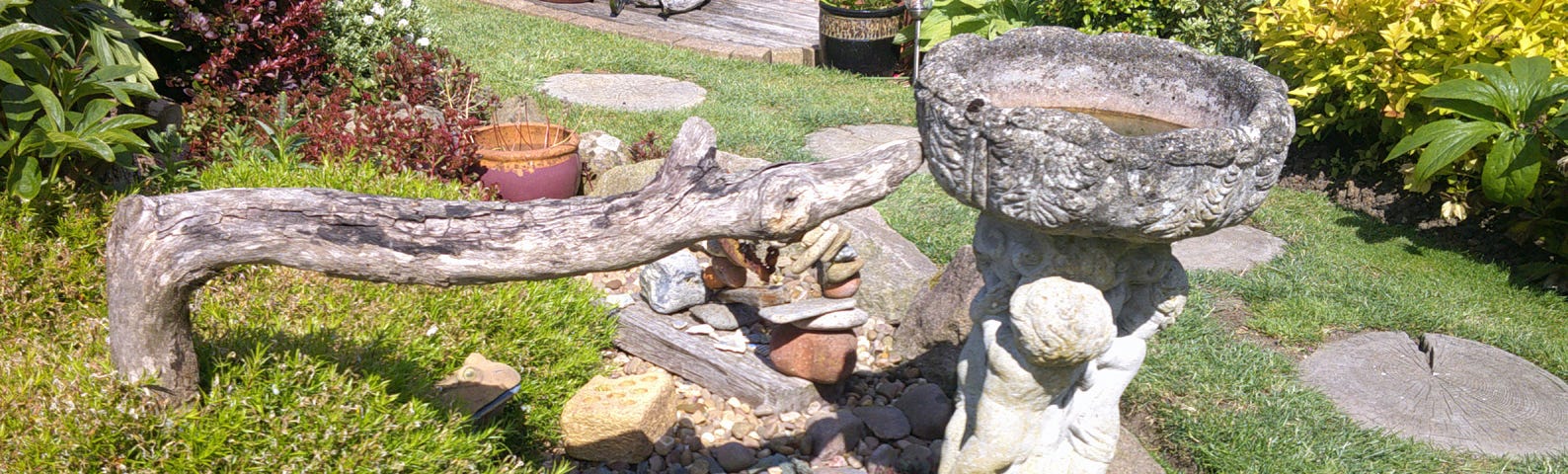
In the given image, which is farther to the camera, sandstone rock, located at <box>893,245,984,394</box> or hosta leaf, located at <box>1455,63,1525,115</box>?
hosta leaf, located at <box>1455,63,1525,115</box>

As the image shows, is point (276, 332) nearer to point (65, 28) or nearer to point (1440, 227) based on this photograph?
point (65, 28)

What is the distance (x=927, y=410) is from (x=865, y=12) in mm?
5493

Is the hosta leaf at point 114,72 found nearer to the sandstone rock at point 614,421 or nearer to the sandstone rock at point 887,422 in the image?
the sandstone rock at point 614,421

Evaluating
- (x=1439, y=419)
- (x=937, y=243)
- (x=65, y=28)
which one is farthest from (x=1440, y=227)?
(x=65, y=28)

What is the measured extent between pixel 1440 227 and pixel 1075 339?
4.58 metres

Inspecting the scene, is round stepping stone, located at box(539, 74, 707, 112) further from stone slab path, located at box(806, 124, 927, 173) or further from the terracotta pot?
the terracotta pot

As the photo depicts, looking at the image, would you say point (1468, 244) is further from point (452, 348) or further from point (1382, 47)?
point (452, 348)

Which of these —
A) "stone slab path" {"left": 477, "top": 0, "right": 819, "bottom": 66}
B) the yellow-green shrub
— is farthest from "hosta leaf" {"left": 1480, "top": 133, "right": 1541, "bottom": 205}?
"stone slab path" {"left": 477, "top": 0, "right": 819, "bottom": 66}

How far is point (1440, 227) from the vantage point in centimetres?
625

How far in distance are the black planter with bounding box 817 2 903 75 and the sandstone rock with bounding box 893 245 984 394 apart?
4.92 m

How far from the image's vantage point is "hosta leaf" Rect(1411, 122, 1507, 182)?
534 centimetres

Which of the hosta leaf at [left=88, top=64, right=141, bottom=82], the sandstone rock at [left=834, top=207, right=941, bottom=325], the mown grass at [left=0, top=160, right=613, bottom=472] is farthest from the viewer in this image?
the sandstone rock at [left=834, top=207, right=941, bottom=325]

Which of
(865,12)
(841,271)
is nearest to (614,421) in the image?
(841,271)

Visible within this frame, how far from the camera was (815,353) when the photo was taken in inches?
170
